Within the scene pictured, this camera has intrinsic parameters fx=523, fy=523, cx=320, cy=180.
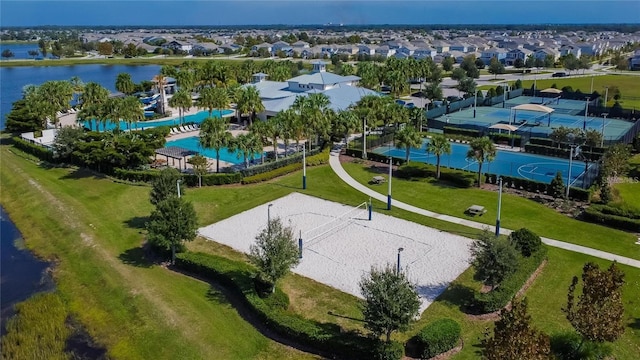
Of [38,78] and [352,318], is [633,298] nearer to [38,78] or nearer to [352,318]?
[352,318]

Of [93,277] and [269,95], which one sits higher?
[269,95]

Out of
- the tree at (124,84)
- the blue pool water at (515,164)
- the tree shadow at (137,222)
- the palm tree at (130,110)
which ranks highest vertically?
the tree at (124,84)

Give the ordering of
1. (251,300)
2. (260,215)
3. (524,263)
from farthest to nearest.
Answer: (260,215) → (524,263) → (251,300)

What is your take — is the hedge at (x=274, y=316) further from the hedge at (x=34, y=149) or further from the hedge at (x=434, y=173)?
the hedge at (x=34, y=149)

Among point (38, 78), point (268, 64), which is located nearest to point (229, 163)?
point (268, 64)

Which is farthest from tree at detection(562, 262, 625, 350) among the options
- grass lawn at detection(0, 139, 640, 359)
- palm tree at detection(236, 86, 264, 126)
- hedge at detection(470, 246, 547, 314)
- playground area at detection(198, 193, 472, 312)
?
palm tree at detection(236, 86, 264, 126)

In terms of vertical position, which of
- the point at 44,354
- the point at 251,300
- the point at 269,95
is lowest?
the point at 44,354

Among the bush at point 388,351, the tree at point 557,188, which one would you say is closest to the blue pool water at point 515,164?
the tree at point 557,188
